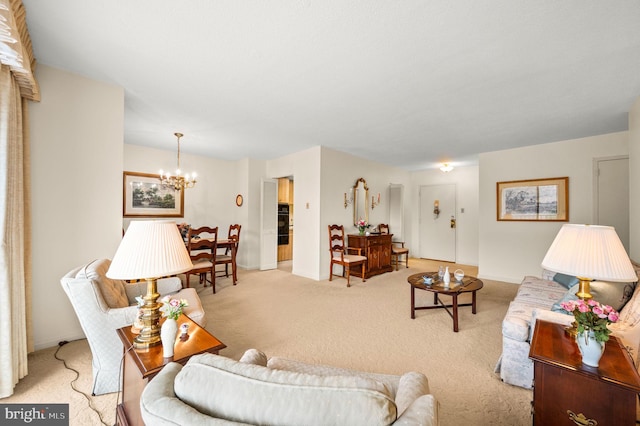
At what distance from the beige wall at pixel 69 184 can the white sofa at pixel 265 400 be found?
2.50m

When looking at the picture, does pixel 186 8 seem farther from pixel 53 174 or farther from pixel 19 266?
pixel 19 266

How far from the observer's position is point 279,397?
671 mm

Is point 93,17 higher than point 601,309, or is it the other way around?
point 93,17

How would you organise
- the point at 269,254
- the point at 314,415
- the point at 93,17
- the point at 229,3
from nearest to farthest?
the point at 314,415
the point at 229,3
the point at 93,17
the point at 269,254

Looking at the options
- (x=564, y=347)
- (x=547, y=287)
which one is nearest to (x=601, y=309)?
(x=564, y=347)

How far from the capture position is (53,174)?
7.81 ft

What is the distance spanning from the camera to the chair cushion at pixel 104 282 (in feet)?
5.88

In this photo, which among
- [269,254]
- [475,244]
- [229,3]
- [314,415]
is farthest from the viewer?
[475,244]

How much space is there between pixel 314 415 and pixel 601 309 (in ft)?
5.01

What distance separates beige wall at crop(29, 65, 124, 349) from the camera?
232cm

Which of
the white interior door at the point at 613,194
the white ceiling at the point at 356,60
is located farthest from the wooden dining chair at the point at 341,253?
the white interior door at the point at 613,194

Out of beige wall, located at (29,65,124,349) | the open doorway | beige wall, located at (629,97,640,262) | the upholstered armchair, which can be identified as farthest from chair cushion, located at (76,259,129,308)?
beige wall, located at (629,97,640,262)

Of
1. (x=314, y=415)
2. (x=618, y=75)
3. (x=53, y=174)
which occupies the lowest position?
(x=314, y=415)

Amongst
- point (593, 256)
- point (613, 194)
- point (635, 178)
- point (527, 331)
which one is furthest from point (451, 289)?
point (613, 194)
